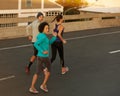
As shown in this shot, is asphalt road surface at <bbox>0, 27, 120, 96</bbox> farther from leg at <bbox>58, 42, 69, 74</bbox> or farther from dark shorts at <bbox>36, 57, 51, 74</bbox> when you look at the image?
dark shorts at <bbox>36, 57, 51, 74</bbox>

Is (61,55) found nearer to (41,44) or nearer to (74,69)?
(74,69)

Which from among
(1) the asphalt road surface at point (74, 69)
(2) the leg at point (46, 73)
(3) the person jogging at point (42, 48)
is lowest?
(1) the asphalt road surface at point (74, 69)

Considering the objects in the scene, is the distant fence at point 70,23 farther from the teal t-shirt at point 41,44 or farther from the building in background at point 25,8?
the building in background at point 25,8

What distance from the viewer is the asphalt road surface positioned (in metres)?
9.13

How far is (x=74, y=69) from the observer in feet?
38.0

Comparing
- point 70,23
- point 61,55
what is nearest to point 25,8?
point 70,23

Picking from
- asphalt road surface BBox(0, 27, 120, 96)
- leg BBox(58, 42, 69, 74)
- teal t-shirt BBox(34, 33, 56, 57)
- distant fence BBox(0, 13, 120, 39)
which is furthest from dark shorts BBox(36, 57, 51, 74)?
distant fence BBox(0, 13, 120, 39)

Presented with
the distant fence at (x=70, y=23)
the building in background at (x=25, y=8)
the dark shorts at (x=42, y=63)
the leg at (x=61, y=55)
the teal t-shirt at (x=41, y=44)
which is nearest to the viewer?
the teal t-shirt at (x=41, y=44)

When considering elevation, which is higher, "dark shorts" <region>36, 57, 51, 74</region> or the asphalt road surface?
"dark shorts" <region>36, 57, 51, 74</region>

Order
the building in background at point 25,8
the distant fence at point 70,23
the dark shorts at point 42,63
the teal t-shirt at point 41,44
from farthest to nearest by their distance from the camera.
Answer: the building in background at point 25,8 → the distant fence at point 70,23 → the dark shorts at point 42,63 → the teal t-shirt at point 41,44

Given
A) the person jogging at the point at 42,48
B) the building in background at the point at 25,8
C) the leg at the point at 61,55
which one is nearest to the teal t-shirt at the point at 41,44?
the person jogging at the point at 42,48

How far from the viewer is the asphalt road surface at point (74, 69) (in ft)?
30.0

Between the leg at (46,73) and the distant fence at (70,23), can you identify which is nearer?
the leg at (46,73)

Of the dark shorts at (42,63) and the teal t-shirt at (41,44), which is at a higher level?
the teal t-shirt at (41,44)
